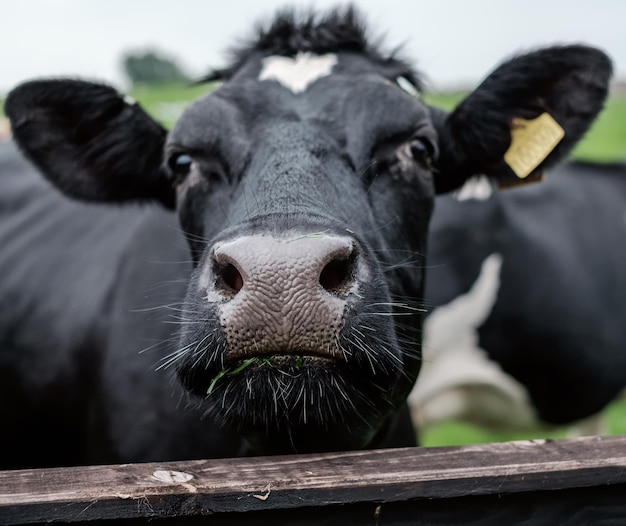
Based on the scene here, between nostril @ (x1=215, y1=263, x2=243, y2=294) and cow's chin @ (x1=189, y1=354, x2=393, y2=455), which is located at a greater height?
nostril @ (x1=215, y1=263, x2=243, y2=294)

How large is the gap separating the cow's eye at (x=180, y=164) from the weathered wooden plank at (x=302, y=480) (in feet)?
4.48

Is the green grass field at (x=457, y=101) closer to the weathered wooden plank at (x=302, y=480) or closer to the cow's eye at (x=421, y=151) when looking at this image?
the cow's eye at (x=421, y=151)

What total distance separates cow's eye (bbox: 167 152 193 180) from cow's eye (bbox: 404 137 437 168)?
75cm

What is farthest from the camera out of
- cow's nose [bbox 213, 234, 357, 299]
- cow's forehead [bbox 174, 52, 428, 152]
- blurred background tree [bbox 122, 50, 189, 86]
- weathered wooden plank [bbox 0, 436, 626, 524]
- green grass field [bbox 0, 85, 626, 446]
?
blurred background tree [bbox 122, 50, 189, 86]

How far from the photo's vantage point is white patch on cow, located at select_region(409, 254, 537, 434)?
5449 mm

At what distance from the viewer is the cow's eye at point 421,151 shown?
2.65 m

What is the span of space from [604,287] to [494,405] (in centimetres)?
126

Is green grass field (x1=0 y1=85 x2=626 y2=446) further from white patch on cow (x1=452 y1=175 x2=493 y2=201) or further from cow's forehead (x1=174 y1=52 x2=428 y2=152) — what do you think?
white patch on cow (x1=452 y1=175 x2=493 y2=201)

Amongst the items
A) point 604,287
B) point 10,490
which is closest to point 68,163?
point 10,490

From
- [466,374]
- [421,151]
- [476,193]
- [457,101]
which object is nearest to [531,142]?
[421,151]

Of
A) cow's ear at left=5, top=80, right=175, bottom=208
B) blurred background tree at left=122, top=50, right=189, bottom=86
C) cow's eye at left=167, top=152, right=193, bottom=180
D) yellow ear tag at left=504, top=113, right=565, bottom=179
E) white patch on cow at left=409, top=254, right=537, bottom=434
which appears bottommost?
blurred background tree at left=122, top=50, right=189, bottom=86

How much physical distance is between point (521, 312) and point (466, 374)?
601mm

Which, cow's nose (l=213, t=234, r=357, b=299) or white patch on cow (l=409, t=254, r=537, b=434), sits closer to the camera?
cow's nose (l=213, t=234, r=357, b=299)

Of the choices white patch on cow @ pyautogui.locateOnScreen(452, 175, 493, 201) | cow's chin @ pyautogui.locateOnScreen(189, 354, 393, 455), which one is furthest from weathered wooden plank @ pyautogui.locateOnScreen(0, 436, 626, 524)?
white patch on cow @ pyautogui.locateOnScreen(452, 175, 493, 201)
